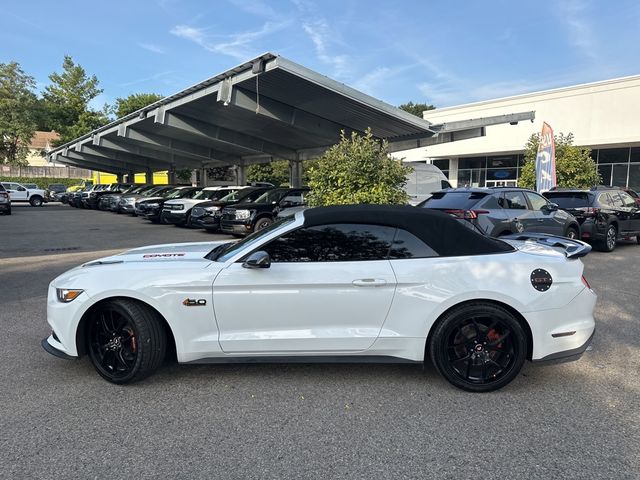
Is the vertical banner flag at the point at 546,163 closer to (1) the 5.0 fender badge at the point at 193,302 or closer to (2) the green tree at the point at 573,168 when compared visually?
(2) the green tree at the point at 573,168

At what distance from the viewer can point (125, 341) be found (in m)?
3.79

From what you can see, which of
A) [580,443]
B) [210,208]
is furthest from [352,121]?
[580,443]

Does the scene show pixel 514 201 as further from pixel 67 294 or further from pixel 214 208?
pixel 214 208

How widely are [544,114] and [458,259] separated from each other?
32680 millimetres

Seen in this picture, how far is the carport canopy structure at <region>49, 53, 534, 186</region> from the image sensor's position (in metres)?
13.7

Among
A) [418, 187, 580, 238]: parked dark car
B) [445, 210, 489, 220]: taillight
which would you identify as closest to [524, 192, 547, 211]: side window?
[418, 187, 580, 238]: parked dark car

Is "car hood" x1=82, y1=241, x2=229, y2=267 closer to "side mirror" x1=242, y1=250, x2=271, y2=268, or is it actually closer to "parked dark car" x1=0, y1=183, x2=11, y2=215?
"side mirror" x1=242, y1=250, x2=271, y2=268

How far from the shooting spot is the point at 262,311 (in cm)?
368

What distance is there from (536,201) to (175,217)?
12661 mm

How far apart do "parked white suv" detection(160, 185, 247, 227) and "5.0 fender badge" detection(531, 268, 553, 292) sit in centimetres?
1474

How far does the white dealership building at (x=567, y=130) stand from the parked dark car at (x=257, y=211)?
14906 mm

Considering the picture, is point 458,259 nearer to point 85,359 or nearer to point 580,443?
point 580,443

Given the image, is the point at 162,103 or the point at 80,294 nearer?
the point at 80,294

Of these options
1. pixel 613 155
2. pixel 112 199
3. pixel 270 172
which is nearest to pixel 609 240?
pixel 613 155
